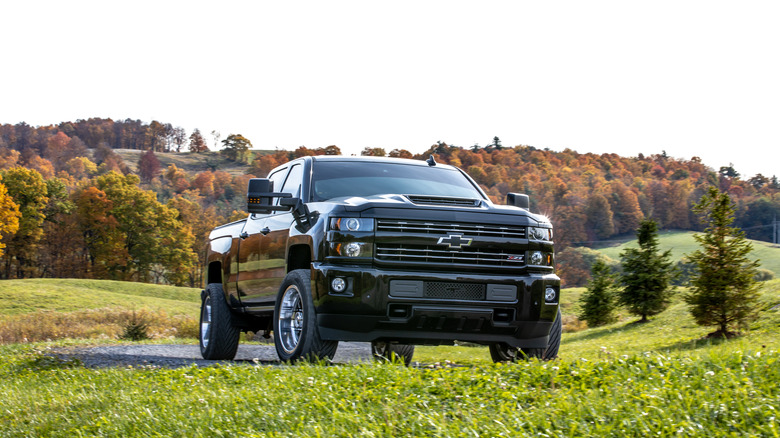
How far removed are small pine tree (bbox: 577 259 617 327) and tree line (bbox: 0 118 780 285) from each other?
8.13 meters

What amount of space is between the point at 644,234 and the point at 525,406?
2668 cm

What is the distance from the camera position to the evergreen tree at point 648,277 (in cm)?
3045

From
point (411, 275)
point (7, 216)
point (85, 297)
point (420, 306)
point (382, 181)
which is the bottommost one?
point (85, 297)

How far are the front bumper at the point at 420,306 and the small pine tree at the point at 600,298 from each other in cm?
2982

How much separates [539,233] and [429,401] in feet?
9.30

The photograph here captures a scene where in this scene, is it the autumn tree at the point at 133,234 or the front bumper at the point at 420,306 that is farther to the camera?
the autumn tree at the point at 133,234

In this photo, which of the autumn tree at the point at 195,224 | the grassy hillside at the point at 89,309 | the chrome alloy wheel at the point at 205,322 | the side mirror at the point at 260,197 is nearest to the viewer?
the side mirror at the point at 260,197

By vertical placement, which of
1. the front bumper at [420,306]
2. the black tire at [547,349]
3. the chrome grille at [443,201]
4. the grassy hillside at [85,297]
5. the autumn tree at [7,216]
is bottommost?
the grassy hillside at [85,297]

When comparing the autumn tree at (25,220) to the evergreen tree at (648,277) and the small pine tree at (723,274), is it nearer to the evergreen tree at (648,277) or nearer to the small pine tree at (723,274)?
the evergreen tree at (648,277)

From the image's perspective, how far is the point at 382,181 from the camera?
8.56 m

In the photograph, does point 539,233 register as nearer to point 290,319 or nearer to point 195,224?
point 290,319

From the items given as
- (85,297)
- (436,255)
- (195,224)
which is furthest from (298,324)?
(195,224)

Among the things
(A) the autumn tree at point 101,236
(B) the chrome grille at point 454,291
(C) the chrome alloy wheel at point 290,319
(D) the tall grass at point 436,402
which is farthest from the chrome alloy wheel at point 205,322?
(A) the autumn tree at point 101,236

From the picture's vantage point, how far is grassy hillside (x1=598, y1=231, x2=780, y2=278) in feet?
348
